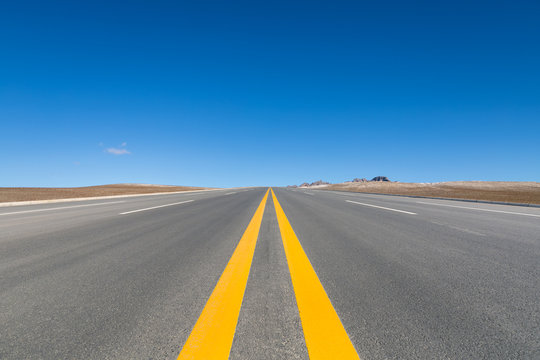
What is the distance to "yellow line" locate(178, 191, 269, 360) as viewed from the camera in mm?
1210

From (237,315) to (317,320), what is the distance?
534 millimetres

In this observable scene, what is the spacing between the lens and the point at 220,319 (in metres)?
1.52

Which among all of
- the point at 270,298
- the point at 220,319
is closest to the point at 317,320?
the point at 270,298

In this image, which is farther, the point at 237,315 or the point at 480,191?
the point at 480,191

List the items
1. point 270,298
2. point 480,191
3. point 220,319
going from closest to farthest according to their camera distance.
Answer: point 220,319 → point 270,298 → point 480,191

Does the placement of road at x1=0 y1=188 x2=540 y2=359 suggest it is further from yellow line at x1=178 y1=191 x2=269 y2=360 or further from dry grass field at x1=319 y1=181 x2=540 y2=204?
dry grass field at x1=319 y1=181 x2=540 y2=204

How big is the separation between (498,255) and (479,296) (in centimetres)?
160

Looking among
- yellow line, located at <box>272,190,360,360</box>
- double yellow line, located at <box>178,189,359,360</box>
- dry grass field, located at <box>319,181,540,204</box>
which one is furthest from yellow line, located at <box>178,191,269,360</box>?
dry grass field, located at <box>319,181,540,204</box>

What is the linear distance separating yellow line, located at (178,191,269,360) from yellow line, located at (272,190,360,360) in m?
0.45

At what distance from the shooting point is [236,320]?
151 cm

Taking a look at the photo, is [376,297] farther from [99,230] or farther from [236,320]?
[99,230]

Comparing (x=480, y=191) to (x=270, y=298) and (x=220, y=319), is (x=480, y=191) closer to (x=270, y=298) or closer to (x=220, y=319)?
(x=270, y=298)

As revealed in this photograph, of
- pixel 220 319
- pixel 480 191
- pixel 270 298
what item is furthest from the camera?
pixel 480 191

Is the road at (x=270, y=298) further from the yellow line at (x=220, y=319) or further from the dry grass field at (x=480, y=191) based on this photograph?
the dry grass field at (x=480, y=191)
